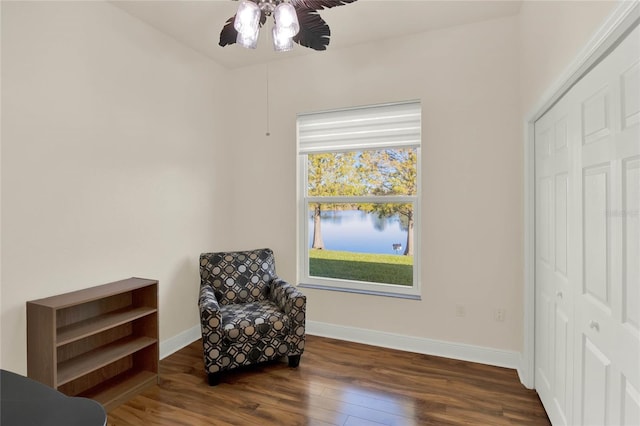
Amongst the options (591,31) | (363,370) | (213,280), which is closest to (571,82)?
(591,31)

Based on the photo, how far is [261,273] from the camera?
10.6 ft

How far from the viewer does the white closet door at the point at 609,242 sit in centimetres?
113

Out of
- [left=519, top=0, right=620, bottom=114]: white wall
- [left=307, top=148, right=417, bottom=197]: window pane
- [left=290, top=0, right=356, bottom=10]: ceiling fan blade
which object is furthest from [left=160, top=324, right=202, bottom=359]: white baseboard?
[left=519, top=0, right=620, bottom=114]: white wall

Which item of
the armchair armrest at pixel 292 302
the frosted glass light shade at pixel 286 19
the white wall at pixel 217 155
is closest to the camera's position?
the frosted glass light shade at pixel 286 19

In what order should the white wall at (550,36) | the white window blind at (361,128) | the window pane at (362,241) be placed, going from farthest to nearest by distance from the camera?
1. the window pane at (362,241)
2. the white window blind at (361,128)
3. the white wall at (550,36)

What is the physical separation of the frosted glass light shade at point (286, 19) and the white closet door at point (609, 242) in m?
1.37

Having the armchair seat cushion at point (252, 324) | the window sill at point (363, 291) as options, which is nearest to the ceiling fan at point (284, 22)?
the armchair seat cushion at point (252, 324)

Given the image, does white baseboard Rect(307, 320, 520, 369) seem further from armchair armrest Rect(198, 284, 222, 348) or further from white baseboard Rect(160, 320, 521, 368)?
armchair armrest Rect(198, 284, 222, 348)

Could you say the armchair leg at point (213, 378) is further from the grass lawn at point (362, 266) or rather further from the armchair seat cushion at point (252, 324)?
the grass lawn at point (362, 266)

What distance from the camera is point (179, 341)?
3.15 metres

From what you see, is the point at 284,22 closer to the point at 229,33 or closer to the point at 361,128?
the point at 229,33

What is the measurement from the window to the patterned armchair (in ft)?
1.98

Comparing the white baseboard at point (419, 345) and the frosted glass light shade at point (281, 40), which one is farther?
the white baseboard at point (419, 345)

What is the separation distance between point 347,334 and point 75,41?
10.7 ft
